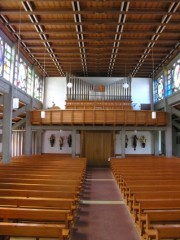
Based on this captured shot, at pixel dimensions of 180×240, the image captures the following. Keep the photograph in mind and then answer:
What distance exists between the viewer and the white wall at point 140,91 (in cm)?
2077

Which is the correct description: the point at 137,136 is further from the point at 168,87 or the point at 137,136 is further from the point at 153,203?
the point at 153,203

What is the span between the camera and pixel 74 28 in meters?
12.3

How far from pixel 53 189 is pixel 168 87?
13199mm

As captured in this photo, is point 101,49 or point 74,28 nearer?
point 74,28

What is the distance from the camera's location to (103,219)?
589 centimetres

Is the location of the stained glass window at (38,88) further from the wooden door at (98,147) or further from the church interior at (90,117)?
the wooden door at (98,147)

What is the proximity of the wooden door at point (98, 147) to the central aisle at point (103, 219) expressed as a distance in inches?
405

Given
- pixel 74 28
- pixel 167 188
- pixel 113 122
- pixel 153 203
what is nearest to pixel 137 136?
pixel 113 122

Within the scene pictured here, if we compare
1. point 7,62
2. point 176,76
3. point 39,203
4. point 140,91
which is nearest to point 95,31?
point 7,62

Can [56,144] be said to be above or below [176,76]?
below

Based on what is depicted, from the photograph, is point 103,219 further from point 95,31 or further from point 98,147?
point 98,147

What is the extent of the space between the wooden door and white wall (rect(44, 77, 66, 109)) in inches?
140

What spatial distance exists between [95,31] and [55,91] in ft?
30.8

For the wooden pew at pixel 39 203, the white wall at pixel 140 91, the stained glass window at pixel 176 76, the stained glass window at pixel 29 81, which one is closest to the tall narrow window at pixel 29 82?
the stained glass window at pixel 29 81
